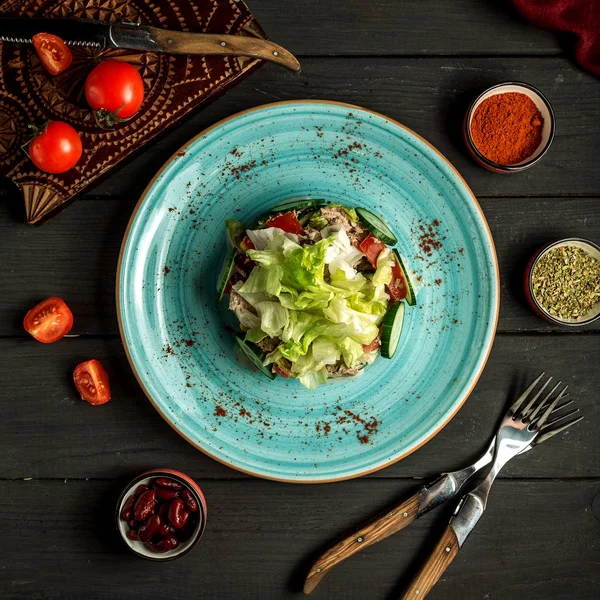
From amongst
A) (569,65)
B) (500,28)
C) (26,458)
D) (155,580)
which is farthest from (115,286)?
(569,65)

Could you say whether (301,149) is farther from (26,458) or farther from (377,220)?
(26,458)

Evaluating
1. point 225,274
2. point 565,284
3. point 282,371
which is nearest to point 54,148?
point 225,274

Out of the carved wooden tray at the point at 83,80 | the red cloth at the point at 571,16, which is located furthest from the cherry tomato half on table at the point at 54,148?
the red cloth at the point at 571,16

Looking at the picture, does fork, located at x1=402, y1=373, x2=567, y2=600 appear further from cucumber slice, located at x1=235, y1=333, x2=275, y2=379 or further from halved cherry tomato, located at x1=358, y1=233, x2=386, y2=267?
cucumber slice, located at x1=235, y1=333, x2=275, y2=379

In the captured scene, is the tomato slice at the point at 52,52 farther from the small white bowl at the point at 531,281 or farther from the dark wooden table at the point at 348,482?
the small white bowl at the point at 531,281

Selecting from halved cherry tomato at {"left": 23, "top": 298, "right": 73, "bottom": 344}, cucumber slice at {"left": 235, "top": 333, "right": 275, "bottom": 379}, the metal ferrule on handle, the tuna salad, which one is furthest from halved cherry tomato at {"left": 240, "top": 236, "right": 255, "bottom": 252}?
the metal ferrule on handle

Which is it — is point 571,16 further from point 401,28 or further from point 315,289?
point 315,289
